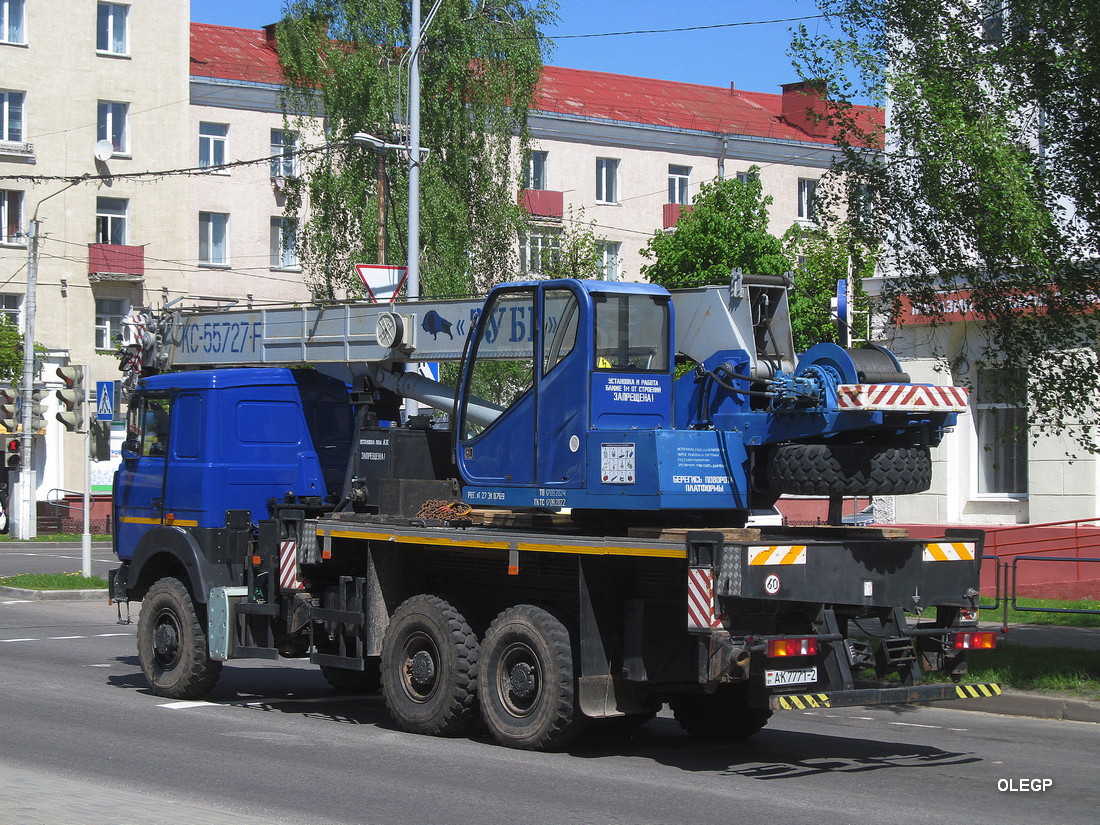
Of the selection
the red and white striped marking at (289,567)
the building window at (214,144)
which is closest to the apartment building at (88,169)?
the building window at (214,144)

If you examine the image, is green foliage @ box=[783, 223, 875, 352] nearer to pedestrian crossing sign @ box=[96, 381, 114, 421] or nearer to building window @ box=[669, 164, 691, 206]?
building window @ box=[669, 164, 691, 206]

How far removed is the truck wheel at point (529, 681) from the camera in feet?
32.2

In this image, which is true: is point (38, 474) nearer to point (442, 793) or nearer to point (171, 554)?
point (171, 554)

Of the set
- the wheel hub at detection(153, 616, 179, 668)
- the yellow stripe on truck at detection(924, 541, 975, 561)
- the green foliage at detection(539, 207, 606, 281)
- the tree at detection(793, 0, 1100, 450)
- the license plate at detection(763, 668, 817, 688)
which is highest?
the green foliage at detection(539, 207, 606, 281)

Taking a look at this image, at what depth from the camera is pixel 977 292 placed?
43.8 feet

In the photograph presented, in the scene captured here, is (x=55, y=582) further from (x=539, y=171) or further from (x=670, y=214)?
(x=670, y=214)

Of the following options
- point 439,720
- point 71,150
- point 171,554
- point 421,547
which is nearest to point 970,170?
point 421,547

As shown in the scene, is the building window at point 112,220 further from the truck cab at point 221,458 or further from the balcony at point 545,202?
the truck cab at point 221,458

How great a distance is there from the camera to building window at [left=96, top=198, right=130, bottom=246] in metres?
47.1

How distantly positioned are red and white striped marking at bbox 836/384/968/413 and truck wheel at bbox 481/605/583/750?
2483mm

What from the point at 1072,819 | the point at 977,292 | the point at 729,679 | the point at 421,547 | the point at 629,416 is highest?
the point at 977,292

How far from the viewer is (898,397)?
927 cm

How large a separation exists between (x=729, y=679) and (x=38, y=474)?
43.3m

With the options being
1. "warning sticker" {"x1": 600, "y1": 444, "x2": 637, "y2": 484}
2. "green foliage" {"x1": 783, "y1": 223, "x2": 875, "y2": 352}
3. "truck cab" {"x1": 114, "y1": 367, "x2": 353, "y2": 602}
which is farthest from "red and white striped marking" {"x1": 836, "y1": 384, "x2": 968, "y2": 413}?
"green foliage" {"x1": 783, "y1": 223, "x2": 875, "y2": 352}
